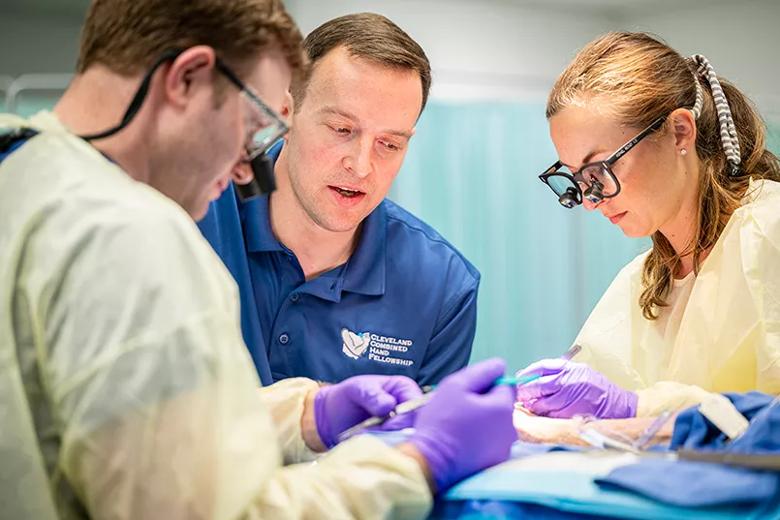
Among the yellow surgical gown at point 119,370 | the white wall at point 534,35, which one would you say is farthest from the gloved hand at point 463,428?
the white wall at point 534,35

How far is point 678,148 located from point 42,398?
64.0 inches

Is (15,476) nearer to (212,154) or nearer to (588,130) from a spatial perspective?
(212,154)

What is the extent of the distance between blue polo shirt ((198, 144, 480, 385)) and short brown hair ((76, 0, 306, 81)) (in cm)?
95

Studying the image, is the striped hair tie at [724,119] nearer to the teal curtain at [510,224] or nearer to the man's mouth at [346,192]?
the man's mouth at [346,192]

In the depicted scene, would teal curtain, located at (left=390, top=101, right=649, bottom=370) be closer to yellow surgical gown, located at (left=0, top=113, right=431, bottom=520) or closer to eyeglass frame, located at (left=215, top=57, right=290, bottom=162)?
eyeglass frame, located at (left=215, top=57, right=290, bottom=162)

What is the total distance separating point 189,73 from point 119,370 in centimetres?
44

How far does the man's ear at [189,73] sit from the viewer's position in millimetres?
1201

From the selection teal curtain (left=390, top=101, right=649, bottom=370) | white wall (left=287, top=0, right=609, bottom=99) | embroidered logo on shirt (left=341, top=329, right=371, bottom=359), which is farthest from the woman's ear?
white wall (left=287, top=0, right=609, bottom=99)

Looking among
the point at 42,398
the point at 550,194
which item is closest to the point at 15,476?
the point at 42,398

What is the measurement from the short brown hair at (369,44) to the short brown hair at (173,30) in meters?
0.94

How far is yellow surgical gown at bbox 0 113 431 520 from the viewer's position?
1007 mm

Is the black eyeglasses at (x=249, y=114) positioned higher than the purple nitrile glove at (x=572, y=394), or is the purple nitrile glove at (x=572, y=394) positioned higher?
the black eyeglasses at (x=249, y=114)

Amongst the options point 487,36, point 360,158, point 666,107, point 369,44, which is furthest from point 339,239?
point 487,36

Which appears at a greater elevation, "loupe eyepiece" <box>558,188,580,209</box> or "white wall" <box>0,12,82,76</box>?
"loupe eyepiece" <box>558,188,580,209</box>
